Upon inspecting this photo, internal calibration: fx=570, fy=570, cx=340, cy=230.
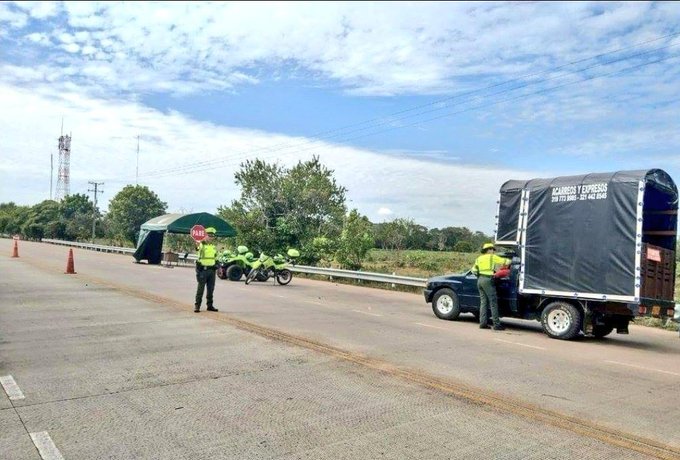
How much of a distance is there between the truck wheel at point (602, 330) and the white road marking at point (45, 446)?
10090mm

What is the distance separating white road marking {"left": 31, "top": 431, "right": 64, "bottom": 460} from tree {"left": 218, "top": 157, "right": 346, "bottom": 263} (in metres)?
29.1

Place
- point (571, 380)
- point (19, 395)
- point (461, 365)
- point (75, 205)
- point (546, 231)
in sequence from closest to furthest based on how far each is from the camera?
1. point (19, 395)
2. point (571, 380)
3. point (461, 365)
4. point (546, 231)
5. point (75, 205)

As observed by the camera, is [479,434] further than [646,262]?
No

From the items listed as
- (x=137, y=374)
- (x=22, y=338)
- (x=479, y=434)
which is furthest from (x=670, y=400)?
(x=22, y=338)

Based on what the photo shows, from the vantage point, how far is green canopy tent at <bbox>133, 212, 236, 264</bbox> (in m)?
32.7

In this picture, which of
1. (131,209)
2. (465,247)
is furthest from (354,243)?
(131,209)

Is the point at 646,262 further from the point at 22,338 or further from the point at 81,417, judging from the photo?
the point at 22,338

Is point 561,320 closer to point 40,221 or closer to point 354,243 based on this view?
point 354,243

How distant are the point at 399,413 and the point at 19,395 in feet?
12.7

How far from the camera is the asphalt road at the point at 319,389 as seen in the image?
4.71m

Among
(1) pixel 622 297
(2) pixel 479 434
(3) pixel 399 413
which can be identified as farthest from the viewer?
(1) pixel 622 297

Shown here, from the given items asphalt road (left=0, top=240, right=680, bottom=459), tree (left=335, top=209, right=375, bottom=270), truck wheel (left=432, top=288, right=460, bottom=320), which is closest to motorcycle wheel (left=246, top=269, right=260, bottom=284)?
tree (left=335, top=209, right=375, bottom=270)

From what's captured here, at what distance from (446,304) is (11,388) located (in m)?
9.49

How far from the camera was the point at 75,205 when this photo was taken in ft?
262
